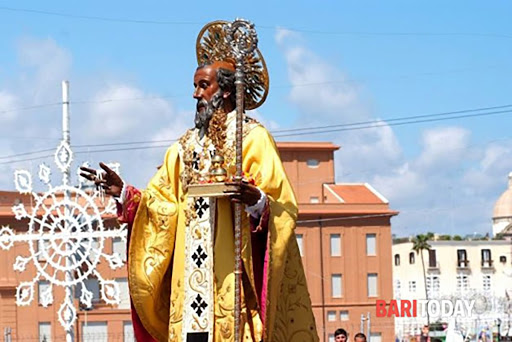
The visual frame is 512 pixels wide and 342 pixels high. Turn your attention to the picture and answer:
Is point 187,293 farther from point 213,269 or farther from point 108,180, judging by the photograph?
point 108,180

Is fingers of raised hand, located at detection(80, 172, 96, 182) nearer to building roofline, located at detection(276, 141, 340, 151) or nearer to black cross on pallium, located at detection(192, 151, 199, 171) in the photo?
black cross on pallium, located at detection(192, 151, 199, 171)

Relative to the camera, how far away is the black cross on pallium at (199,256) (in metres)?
8.31

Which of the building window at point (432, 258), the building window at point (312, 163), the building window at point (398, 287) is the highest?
the building window at point (312, 163)

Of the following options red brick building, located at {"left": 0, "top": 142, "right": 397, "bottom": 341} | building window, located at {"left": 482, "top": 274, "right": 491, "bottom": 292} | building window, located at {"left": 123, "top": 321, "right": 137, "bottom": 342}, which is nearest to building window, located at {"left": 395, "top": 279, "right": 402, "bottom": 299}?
building window, located at {"left": 482, "top": 274, "right": 491, "bottom": 292}

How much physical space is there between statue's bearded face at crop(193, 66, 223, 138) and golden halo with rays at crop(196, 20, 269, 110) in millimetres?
223

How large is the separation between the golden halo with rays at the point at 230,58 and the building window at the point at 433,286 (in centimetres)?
7923

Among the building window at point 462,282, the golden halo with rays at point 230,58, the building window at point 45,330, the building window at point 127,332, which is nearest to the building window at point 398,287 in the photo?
the building window at point 462,282

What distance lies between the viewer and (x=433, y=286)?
8838 centimetres

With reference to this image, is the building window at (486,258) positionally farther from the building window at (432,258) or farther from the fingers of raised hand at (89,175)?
the fingers of raised hand at (89,175)

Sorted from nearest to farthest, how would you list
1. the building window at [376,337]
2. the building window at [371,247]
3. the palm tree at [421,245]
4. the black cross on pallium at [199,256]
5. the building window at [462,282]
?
the black cross on pallium at [199,256] < the building window at [371,247] < the building window at [376,337] < the palm tree at [421,245] < the building window at [462,282]

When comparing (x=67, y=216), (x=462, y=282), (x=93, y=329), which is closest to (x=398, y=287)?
(x=462, y=282)

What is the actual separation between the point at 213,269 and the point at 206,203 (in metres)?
0.44

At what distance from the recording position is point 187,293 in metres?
8.32

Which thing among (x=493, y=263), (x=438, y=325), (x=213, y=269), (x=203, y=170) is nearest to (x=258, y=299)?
(x=213, y=269)
